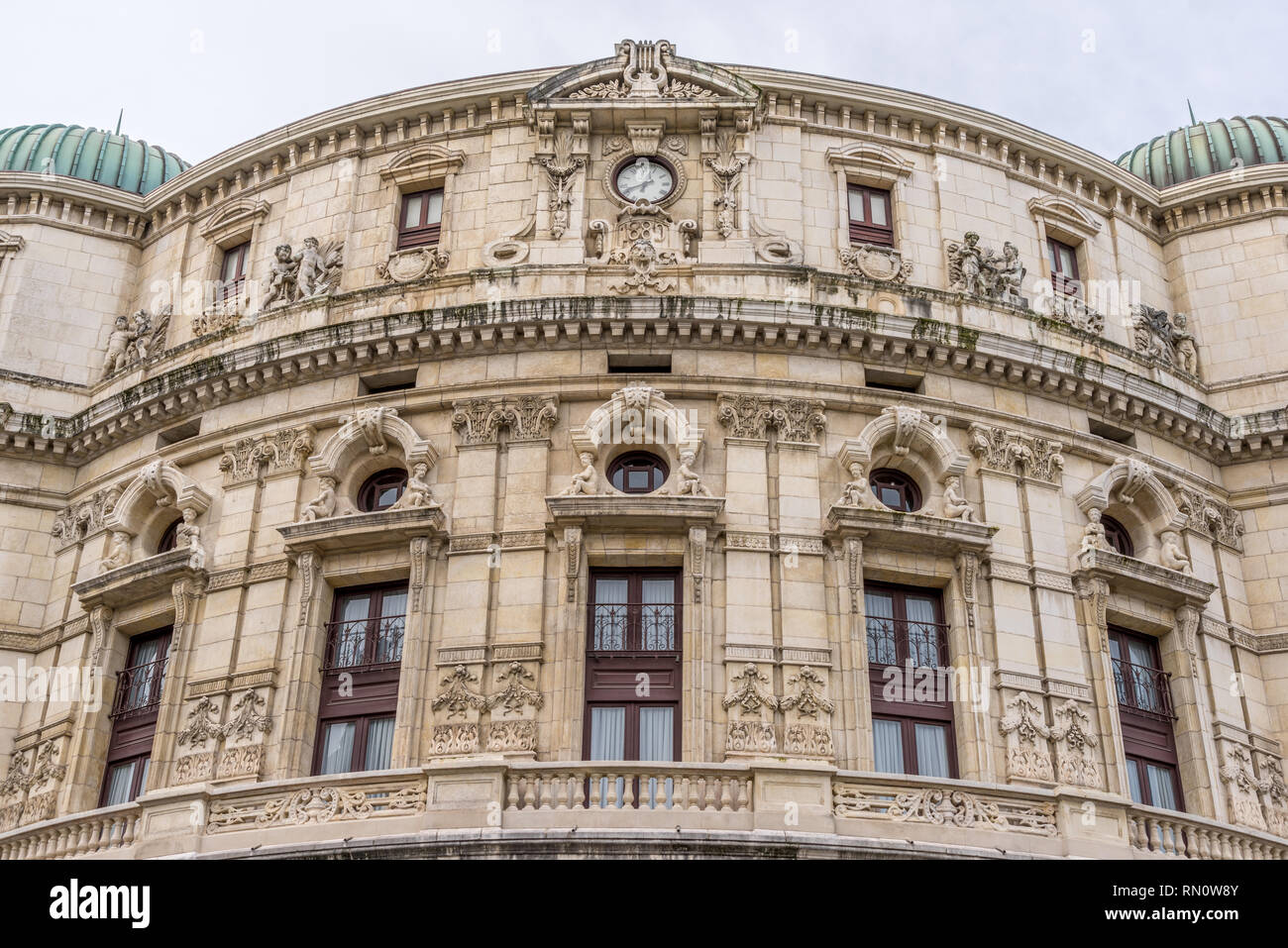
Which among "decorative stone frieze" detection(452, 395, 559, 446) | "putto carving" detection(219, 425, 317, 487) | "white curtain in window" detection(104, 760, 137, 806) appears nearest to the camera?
"decorative stone frieze" detection(452, 395, 559, 446)

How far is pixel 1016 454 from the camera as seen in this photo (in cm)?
2802

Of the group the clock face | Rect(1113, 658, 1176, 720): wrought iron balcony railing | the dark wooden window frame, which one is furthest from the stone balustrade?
the clock face

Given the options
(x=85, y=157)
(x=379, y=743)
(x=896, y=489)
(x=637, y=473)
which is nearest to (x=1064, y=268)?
(x=896, y=489)

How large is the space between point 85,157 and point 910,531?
24002 mm

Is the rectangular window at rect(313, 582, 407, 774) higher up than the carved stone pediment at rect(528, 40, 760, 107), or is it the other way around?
the carved stone pediment at rect(528, 40, 760, 107)

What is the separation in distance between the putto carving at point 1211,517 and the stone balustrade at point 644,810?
7899 millimetres

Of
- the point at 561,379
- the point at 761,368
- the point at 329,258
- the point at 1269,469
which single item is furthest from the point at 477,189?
the point at 1269,469

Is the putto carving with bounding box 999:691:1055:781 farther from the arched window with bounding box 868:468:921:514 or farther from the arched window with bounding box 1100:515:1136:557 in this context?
the arched window with bounding box 1100:515:1136:557

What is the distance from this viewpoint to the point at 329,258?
3109 cm

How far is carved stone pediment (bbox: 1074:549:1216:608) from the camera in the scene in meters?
27.1

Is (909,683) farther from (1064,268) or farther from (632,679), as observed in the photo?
(1064,268)

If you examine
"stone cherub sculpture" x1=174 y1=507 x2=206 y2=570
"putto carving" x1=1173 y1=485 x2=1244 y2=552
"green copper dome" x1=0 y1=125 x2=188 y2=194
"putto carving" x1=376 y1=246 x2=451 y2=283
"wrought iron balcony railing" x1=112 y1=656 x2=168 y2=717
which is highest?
"green copper dome" x1=0 y1=125 x2=188 y2=194

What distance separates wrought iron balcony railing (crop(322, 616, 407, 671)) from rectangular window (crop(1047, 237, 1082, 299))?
16696 millimetres

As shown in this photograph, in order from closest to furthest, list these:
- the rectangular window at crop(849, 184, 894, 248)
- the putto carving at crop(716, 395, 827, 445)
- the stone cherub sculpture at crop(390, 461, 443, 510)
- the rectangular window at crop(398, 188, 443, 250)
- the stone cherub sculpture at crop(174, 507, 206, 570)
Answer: the stone cherub sculpture at crop(390, 461, 443, 510) → the putto carving at crop(716, 395, 827, 445) → the stone cherub sculpture at crop(174, 507, 206, 570) → the rectangular window at crop(849, 184, 894, 248) → the rectangular window at crop(398, 188, 443, 250)
